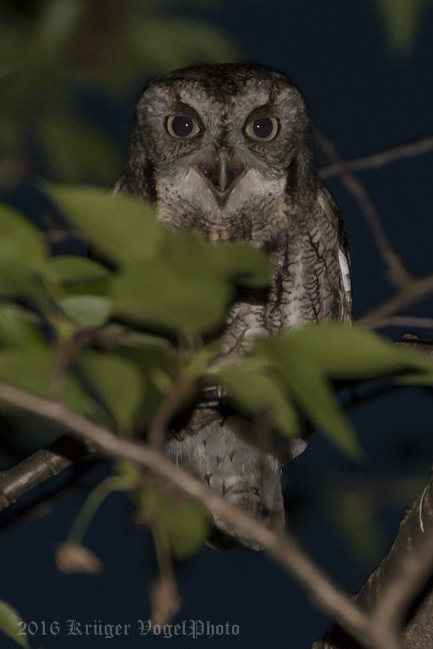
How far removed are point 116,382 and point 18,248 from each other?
0.08m

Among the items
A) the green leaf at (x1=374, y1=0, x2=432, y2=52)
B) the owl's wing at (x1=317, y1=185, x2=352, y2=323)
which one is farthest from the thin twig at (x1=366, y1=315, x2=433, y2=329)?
the owl's wing at (x1=317, y1=185, x2=352, y2=323)

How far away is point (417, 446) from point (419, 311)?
0.62 metres

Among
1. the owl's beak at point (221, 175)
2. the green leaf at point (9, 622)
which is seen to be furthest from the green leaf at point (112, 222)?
the owl's beak at point (221, 175)

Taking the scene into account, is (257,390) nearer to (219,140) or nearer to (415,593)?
(415,593)

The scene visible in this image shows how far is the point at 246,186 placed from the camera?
1438 millimetres

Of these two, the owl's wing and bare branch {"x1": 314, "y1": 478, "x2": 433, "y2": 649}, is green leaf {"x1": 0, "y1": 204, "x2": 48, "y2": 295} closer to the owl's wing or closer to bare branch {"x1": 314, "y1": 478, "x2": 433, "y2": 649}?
bare branch {"x1": 314, "y1": 478, "x2": 433, "y2": 649}

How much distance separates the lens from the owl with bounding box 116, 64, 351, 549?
4.46 feet

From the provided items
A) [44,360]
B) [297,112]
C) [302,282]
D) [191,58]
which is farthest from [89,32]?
[44,360]

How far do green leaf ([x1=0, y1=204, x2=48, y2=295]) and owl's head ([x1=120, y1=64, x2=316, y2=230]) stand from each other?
0.98m

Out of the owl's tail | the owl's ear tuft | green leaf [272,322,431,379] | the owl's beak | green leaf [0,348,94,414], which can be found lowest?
green leaf [0,348,94,414]

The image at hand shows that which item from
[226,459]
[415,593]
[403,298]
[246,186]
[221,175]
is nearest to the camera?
[403,298]

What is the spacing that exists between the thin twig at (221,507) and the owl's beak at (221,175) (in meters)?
1.00

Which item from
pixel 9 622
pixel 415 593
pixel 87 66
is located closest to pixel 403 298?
pixel 9 622

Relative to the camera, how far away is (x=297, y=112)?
1448 millimetres
